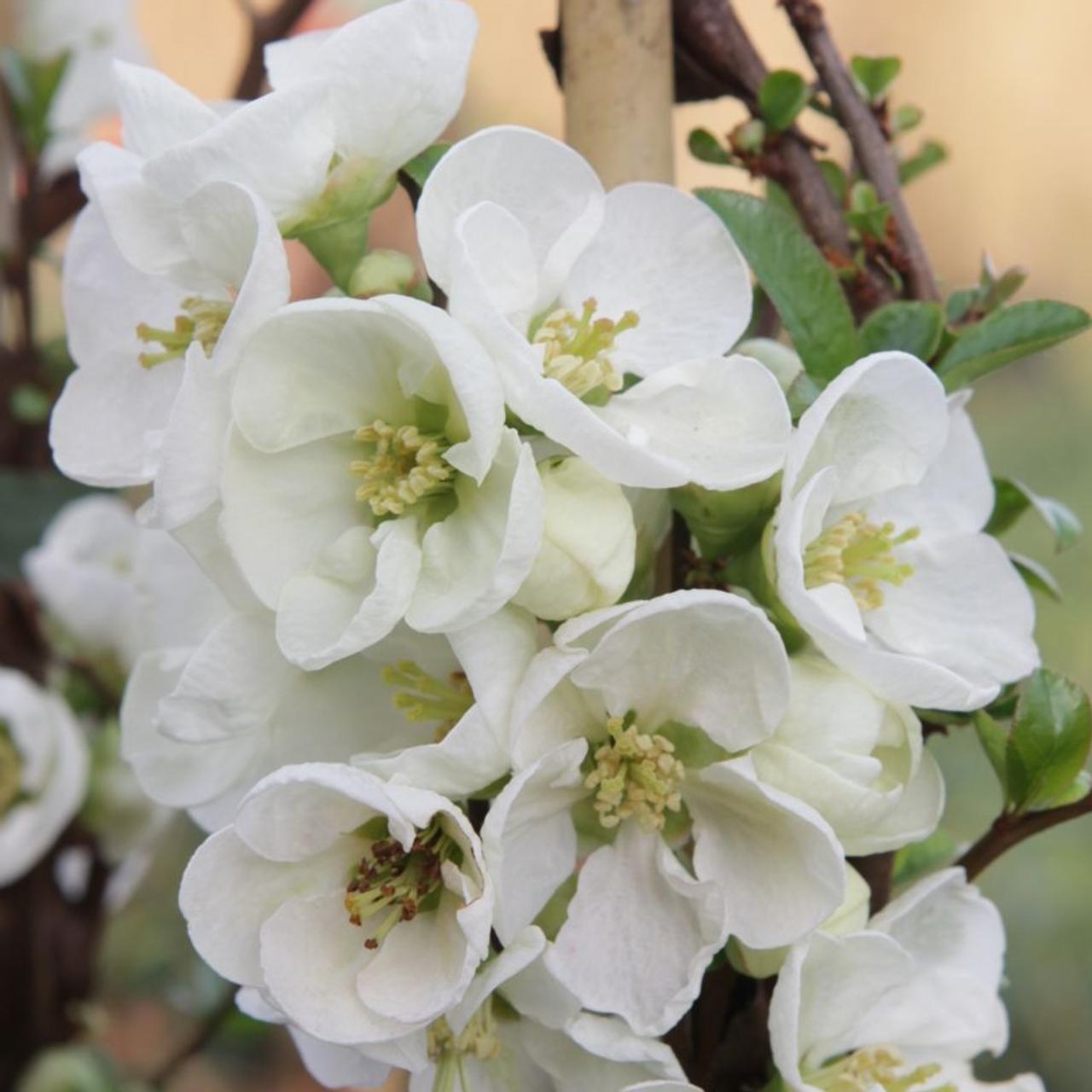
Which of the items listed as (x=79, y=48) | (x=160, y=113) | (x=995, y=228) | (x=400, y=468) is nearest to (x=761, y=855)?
(x=400, y=468)

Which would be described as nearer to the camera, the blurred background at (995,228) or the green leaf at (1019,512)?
the green leaf at (1019,512)

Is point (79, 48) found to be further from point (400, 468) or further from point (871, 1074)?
point (871, 1074)

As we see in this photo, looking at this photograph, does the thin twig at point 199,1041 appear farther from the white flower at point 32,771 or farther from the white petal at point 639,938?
the white petal at point 639,938

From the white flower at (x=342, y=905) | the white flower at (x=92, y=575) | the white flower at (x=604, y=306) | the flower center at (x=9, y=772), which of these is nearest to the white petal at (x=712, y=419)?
the white flower at (x=604, y=306)

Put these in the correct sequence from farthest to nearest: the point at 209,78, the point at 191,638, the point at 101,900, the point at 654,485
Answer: the point at 209,78 < the point at 101,900 < the point at 191,638 < the point at 654,485

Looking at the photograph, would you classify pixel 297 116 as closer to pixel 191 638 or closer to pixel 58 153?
pixel 191 638

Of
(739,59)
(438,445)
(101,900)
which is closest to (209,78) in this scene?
(101,900)
